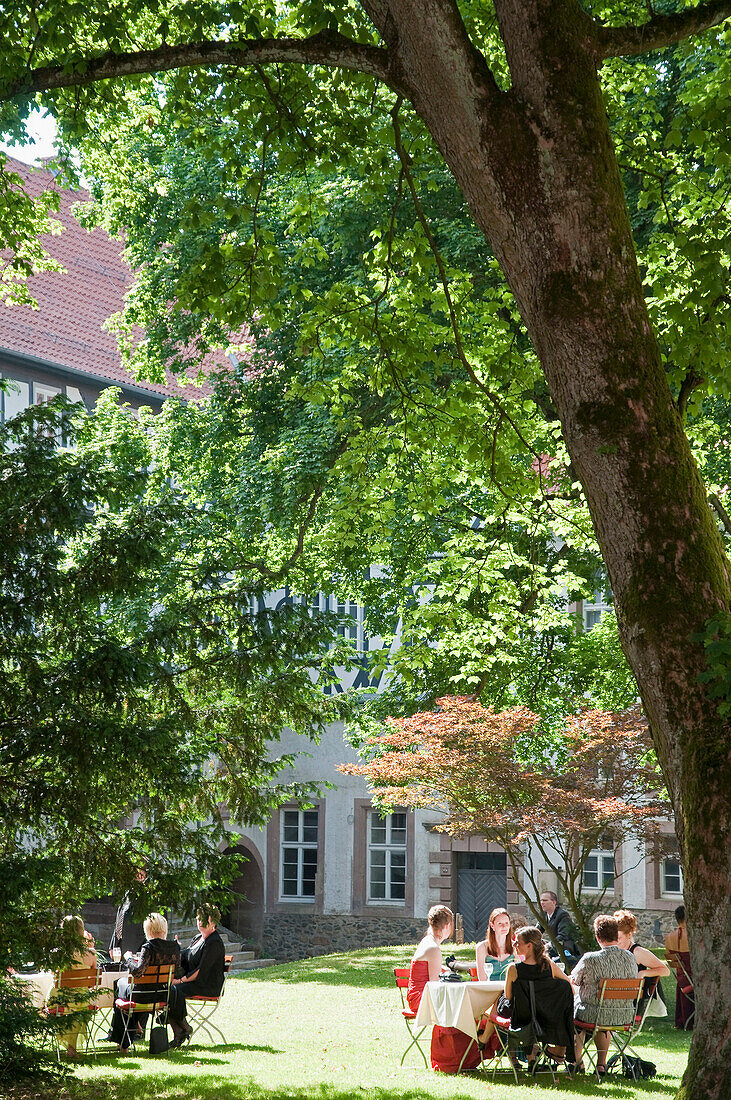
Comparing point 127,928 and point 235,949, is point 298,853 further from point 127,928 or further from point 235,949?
point 127,928

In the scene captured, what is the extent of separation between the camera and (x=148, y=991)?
9.47m

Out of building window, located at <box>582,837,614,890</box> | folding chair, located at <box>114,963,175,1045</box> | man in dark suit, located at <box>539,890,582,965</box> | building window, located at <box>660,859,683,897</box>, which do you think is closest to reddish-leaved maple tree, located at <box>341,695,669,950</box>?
man in dark suit, located at <box>539,890,582,965</box>

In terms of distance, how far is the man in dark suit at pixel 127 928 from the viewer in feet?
24.6

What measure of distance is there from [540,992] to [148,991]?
3.26 meters

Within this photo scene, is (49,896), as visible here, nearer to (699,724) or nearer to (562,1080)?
(562,1080)

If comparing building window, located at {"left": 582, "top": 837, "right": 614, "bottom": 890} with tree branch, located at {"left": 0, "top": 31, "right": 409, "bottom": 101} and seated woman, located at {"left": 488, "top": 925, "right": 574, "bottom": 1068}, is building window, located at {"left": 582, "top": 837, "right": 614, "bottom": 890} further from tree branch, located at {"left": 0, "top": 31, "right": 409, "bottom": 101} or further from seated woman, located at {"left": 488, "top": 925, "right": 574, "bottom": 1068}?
tree branch, located at {"left": 0, "top": 31, "right": 409, "bottom": 101}

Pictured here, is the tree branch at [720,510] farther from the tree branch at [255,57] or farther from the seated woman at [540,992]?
the tree branch at [255,57]

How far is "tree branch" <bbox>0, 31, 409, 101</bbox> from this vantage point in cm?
484

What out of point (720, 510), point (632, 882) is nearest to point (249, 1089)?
point (720, 510)

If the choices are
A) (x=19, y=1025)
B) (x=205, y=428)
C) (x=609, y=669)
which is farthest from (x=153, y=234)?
(x=19, y=1025)

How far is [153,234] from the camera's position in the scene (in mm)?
15055

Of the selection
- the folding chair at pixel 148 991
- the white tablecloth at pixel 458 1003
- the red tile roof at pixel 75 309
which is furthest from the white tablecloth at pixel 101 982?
the red tile roof at pixel 75 309

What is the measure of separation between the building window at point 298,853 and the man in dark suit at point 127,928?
484 centimetres

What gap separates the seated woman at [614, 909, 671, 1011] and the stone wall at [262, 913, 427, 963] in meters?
12.3
